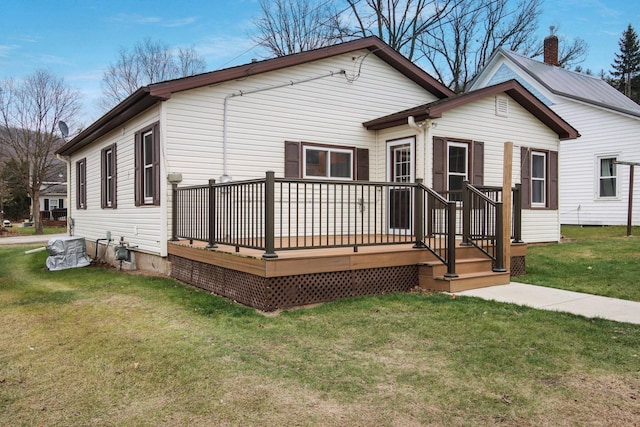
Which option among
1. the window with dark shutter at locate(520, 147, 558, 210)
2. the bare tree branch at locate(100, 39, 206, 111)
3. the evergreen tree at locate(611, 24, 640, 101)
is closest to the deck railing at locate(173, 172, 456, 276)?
the window with dark shutter at locate(520, 147, 558, 210)

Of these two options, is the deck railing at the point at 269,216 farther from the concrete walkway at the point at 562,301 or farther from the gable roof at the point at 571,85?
the gable roof at the point at 571,85

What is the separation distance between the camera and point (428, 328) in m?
4.89

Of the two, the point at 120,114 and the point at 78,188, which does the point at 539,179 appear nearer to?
the point at 120,114

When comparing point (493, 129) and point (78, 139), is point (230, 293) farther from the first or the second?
point (78, 139)

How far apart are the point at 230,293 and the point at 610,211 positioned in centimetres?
1461

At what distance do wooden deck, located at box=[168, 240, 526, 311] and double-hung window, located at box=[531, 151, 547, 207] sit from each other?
4.85m

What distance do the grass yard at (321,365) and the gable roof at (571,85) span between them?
13459 mm

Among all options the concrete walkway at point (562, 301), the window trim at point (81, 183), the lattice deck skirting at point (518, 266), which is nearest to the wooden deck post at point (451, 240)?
the concrete walkway at point (562, 301)

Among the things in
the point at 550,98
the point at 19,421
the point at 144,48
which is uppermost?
the point at 144,48

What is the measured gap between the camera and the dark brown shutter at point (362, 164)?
9.96 metres

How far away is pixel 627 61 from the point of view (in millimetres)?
43094

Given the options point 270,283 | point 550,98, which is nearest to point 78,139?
point 270,283

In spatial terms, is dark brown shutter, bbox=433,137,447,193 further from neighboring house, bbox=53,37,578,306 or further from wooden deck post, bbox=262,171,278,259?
wooden deck post, bbox=262,171,278,259

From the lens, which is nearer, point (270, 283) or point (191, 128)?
point (270, 283)
